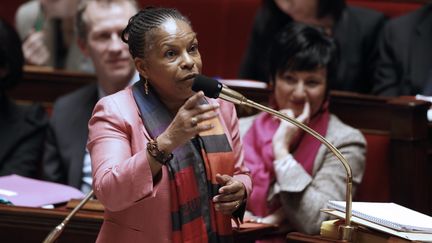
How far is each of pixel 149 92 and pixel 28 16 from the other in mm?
1964

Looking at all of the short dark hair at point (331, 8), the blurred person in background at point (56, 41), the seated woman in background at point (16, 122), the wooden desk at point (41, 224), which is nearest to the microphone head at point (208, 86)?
the wooden desk at point (41, 224)

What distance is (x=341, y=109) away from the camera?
95.9 inches

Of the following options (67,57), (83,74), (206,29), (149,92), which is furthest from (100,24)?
(149,92)

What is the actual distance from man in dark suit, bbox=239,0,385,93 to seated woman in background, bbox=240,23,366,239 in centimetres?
42

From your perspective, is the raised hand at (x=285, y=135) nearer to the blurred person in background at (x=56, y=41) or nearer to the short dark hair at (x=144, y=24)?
the short dark hair at (x=144, y=24)

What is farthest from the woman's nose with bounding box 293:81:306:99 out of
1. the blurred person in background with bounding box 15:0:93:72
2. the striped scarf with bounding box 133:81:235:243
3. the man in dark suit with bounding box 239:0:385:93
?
the blurred person in background with bounding box 15:0:93:72

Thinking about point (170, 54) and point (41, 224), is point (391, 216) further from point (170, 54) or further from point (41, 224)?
point (41, 224)

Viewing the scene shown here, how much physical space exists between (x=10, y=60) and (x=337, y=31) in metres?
0.97

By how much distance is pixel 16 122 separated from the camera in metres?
2.65

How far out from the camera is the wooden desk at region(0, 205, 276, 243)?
1962 millimetres

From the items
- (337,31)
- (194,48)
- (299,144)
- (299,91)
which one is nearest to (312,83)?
(299,91)

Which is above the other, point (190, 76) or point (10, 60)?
Result: point (10, 60)

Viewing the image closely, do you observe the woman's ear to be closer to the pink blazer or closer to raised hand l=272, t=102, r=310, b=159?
the pink blazer

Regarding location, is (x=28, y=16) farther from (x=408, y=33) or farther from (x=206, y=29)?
(x=408, y=33)
